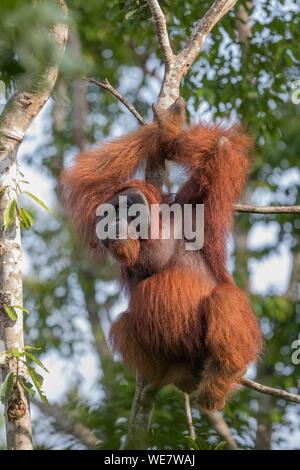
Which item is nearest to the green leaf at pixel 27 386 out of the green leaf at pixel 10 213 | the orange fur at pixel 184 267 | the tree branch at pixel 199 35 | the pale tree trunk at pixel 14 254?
the pale tree trunk at pixel 14 254

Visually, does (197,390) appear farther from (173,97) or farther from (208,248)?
(173,97)

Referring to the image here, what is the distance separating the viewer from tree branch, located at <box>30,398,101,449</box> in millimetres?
6656

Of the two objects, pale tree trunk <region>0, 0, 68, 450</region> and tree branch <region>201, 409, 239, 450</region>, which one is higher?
pale tree trunk <region>0, 0, 68, 450</region>

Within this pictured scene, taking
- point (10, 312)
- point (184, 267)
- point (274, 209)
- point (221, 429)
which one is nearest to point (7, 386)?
point (10, 312)

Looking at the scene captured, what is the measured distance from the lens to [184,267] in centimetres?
451

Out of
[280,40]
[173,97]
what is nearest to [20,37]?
[173,97]

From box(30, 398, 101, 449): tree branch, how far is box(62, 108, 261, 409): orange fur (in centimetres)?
202

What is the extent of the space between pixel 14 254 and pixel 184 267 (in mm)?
1330

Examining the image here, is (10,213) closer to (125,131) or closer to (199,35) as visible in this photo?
(199,35)

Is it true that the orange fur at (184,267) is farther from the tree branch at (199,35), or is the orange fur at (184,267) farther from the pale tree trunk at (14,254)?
the pale tree trunk at (14,254)

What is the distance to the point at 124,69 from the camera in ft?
40.8

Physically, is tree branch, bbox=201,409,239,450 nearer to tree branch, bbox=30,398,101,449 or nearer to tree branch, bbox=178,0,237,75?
tree branch, bbox=30,398,101,449

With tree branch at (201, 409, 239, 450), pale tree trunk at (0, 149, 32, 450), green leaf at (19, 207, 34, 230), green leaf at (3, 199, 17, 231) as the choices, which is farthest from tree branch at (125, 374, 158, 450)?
tree branch at (201, 409, 239, 450)

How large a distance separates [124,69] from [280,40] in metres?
5.87
